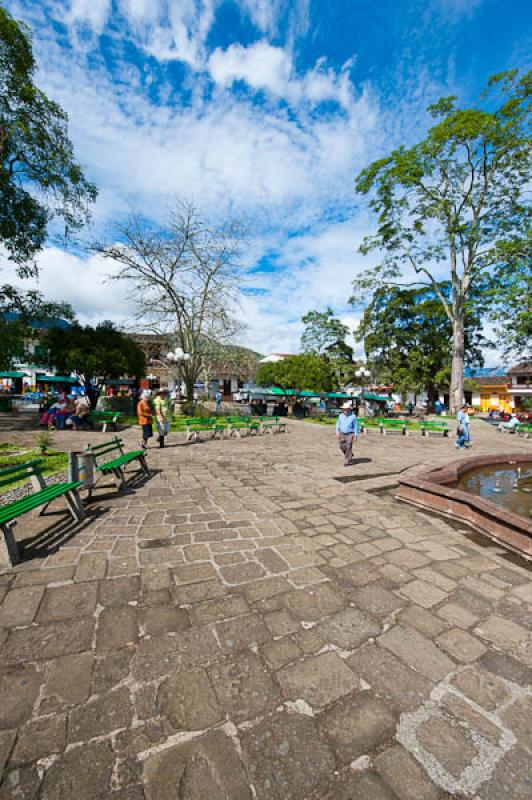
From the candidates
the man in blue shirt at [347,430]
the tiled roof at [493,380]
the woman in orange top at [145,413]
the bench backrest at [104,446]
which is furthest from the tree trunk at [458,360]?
the tiled roof at [493,380]

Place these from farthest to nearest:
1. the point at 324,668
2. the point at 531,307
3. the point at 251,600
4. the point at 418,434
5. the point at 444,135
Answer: the point at 444,135 → the point at 531,307 → the point at 418,434 → the point at 251,600 → the point at 324,668

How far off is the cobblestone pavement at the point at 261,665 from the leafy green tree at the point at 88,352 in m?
13.5

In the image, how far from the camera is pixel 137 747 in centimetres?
147

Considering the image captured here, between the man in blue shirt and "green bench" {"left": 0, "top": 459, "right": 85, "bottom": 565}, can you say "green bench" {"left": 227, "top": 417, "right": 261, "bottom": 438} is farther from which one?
"green bench" {"left": 0, "top": 459, "right": 85, "bottom": 565}

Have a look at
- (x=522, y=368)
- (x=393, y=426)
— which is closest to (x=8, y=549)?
(x=393, y=426)

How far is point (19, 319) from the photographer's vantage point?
12445 millimetres

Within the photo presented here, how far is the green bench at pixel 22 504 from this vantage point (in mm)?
2904

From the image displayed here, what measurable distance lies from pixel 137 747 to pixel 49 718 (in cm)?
50

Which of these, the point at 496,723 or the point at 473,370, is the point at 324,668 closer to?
the point at 496,723

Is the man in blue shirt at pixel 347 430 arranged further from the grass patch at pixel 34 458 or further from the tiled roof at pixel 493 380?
the tiled roof at pixel 493 380

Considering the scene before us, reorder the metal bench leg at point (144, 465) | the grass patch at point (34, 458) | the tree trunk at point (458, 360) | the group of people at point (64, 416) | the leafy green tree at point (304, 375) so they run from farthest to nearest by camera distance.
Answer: the leafy green tree at point (304, 375) → the tree trunk at point (458, 360) → the group of people at point (64, 416) → the grass patch at point (34, 458) → the metal bench leg at point (144, 465)

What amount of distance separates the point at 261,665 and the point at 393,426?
1668cm

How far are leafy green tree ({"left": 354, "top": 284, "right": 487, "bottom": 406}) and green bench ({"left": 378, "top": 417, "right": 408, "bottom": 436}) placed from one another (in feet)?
35.7

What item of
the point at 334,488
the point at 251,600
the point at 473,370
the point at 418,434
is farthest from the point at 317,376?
the point at 251,600
